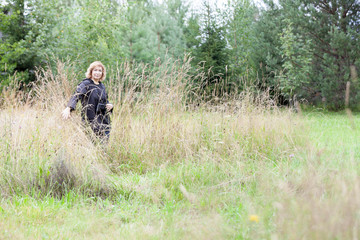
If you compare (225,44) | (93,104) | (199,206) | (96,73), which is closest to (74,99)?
(93,104)

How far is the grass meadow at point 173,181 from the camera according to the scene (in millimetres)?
1851

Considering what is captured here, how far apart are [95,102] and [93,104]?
0.17 feet

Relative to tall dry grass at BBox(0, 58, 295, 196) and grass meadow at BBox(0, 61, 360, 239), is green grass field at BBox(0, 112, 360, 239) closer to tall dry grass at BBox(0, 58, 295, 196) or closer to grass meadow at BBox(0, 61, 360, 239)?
grass meadow at BBox(0, 61, 360, 239)

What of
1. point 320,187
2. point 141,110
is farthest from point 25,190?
point 320,187

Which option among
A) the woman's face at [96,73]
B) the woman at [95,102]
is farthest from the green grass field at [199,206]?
the woman's face at [96,73]

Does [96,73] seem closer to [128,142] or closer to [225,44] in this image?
[128,142]

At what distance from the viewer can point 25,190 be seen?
3.24 metres

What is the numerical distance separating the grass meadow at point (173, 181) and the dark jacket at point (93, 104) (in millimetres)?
155

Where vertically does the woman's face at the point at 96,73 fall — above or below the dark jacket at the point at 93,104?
above

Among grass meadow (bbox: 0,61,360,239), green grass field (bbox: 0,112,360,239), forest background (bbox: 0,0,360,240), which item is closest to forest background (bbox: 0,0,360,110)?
forest background (bbox: 0,0,360,240)

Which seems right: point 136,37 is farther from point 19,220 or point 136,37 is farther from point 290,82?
point 19,220

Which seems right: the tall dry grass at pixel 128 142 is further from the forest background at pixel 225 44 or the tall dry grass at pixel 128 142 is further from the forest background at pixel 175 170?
the forest background at pixel 225 44

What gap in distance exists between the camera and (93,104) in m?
4.99

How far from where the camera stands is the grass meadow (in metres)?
1.85
